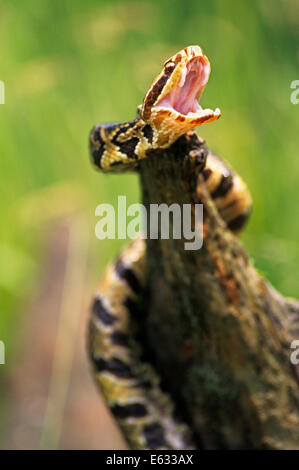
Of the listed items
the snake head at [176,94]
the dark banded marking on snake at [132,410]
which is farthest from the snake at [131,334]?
the snake head at [176,94]

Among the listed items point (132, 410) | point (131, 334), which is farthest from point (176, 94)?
point (132, 410)

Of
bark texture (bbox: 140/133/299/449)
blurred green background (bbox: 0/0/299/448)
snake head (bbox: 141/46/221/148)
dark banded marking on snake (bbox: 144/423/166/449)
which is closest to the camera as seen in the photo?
snake head (bbox: 141/46/221/148)

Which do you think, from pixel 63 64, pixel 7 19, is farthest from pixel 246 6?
pixel 7 19

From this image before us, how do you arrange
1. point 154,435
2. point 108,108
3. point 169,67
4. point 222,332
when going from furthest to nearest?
point 108,108
point 154,435
point 222,332
point 169,67

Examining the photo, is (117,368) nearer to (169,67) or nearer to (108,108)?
(169,67)

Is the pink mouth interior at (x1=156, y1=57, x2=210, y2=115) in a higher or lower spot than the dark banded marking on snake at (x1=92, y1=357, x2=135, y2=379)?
higher

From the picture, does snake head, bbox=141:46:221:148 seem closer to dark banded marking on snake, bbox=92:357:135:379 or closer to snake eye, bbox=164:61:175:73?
snake eye, bbox=164:61:175:73

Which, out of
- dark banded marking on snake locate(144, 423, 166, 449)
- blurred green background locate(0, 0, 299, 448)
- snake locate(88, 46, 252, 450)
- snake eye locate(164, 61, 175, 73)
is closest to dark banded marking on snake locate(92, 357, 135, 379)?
snake locate(88, 46, 252, 450)
